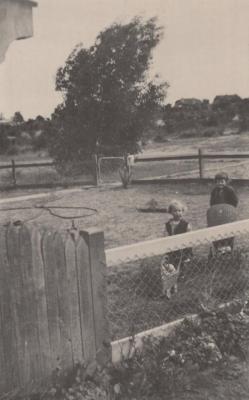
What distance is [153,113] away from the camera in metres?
22.4

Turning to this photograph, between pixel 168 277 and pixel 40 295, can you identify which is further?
pixel 168 277

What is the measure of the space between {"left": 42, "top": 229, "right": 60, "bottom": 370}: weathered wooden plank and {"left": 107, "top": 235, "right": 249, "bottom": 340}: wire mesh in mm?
898

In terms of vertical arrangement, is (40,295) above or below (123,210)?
above

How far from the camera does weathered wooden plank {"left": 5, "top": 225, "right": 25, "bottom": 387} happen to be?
3.36 m

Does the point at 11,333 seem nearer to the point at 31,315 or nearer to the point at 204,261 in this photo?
the point at 31,315

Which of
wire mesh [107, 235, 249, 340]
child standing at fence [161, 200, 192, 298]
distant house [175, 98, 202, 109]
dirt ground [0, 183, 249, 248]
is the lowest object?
dirt ground [0, 183, 249, 248]

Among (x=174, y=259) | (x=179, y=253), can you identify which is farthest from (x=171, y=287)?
(x=179, y=253)

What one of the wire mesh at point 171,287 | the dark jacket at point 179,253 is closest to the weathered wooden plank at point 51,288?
the wire mesh at point 171,287

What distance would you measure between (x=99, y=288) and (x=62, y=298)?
281 mm

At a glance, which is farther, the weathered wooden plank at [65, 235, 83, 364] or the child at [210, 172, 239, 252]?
the child at [210, 172, 239, 252]

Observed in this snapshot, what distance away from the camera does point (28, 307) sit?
134 inches

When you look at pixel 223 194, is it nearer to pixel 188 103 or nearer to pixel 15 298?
pixel 15 298

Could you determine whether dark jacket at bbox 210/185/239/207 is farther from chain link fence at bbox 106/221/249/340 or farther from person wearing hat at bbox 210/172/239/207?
chain link fence at bbox 106/221/249/340

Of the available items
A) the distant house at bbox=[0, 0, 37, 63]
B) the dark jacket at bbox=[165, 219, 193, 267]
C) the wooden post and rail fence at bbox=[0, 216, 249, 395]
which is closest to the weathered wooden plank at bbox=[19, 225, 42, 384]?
the wooden post and rail fence at bbox=[0, 216, 249, 395]
